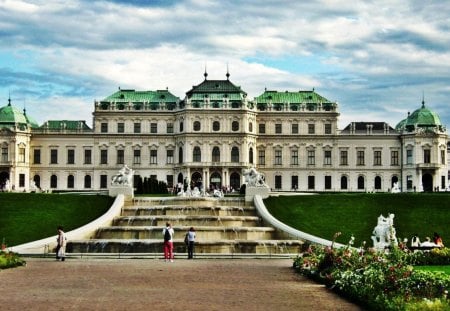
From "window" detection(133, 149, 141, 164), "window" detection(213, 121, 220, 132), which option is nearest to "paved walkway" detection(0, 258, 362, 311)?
"window" detection(213, 121, 220, 132)

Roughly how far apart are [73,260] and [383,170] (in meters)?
77.2

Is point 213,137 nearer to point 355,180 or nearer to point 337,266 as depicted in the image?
point 355,180

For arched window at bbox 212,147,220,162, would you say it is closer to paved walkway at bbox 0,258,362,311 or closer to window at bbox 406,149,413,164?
window at bbox 406,149,413,164

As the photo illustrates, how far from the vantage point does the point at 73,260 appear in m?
36.3

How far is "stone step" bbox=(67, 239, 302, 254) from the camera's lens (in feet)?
132

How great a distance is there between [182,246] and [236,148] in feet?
212

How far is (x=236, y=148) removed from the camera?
10500cm

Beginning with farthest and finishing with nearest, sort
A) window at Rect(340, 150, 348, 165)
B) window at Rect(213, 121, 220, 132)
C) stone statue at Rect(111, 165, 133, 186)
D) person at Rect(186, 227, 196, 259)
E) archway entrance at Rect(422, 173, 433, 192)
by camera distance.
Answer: window at Rect(340, 150, 348, 165)
archway entrance at Rect(422, 173, 433, 192)
window at Rect(213, 121, 220, 132)
stone statue at Rect(111, 165, 133, 186)
person at Rect(186, 227, 196, 259)

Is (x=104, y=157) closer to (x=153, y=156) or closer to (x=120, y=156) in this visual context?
(x=120, y=156)

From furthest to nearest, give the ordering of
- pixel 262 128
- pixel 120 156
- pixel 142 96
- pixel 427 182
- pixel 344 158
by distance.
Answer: pixel 142 96
pixel 262 128
pixel 344 158
pixel 120 156
pixel 427 182

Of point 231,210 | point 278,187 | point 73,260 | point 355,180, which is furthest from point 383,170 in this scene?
point 73,260

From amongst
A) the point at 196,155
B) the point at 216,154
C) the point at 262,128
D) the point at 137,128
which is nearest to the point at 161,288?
the point at 196,155

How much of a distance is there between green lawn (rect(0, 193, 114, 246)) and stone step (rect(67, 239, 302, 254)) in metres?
3.91

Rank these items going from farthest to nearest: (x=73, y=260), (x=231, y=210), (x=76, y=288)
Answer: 1. (x=231, y=210)
2. (x=73, y=260)
3. (x=76, y=288)
